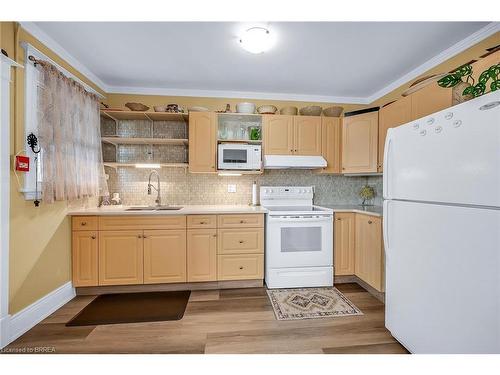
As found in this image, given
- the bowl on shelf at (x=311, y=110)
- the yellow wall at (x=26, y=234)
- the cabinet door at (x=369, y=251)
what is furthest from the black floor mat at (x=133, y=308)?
the bowl on shelf at (x=311, y=110)

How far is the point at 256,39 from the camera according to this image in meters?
1.96

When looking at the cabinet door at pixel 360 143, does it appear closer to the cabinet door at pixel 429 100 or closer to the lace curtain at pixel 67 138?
the cabinet door at pixel 429 100

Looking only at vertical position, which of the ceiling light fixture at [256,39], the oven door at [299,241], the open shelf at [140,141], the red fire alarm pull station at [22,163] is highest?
the ceiling light fixture at [256,39]

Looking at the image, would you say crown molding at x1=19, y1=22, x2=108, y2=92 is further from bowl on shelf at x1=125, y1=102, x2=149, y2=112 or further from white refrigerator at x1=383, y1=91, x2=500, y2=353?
white refrigerator at x1=383, y1=91, x2=500, y2=353

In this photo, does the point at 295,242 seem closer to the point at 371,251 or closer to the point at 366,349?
the point at 371,251

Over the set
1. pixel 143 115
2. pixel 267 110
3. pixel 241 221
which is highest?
pixel 267 110

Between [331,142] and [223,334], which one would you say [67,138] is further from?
[331,142]

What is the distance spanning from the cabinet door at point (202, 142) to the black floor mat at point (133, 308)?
1.52 metres

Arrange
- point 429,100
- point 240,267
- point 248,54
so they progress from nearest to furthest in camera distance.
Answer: point 429,100 → point 248,54 → point 240,267

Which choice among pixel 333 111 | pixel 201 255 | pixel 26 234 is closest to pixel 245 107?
pixel 333 111

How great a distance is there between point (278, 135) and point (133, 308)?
102 inches

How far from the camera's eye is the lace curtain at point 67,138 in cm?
201

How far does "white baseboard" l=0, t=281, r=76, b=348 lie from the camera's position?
1.76 meters

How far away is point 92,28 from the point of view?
6.47 ft
